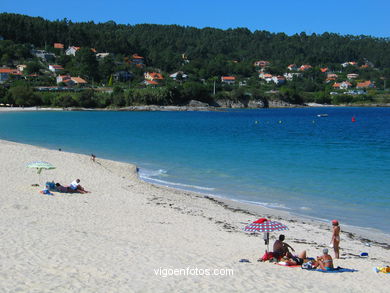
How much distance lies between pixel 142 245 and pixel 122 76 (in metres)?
131

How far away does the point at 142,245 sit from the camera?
1105cm

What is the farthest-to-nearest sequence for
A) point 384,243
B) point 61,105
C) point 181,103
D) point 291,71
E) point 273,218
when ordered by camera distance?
1. point 291,71
2. point 181,103
3. point 61,105
4. point 273,218
5. point 384,243

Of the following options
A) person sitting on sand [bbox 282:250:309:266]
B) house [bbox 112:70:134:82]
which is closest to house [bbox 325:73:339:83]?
house [bbox 112:70:134:82]

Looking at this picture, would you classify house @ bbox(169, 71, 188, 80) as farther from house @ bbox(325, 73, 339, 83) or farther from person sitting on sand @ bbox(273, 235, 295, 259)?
person sitting on sand @ bbox(273, 235, 295, 259)

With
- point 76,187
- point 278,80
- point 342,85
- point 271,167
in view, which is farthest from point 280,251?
point 342,85

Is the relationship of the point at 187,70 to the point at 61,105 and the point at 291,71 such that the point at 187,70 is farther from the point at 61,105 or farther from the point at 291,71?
the point at 61,105

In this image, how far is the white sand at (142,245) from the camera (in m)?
8.25

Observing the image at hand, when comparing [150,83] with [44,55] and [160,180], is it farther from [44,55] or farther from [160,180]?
[160,180]

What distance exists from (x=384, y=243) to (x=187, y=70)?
155320mm

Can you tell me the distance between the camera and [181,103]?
390 feet

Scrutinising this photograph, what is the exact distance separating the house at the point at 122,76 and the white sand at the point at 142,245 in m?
119

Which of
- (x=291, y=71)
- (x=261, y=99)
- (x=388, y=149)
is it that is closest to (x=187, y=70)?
(x=261, y=99)

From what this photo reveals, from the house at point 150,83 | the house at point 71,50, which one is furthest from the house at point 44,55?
the house at point 150,83

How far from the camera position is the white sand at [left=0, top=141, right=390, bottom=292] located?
27.1 ft
